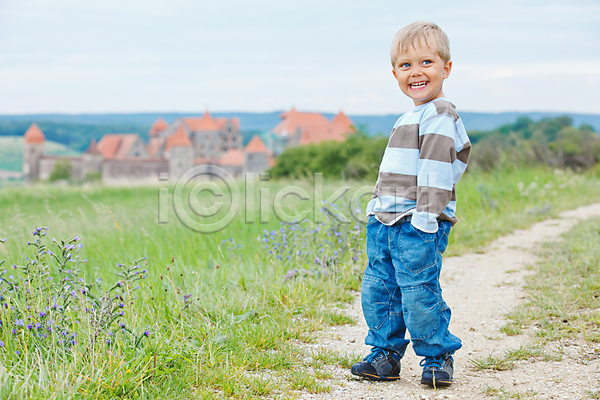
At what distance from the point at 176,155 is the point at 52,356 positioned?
84.2 m

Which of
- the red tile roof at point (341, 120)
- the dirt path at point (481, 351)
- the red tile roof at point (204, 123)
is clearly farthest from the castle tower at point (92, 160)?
the dirt path at point (481, 351)

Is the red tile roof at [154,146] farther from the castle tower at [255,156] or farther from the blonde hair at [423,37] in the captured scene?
the blonde hair at [423,37]

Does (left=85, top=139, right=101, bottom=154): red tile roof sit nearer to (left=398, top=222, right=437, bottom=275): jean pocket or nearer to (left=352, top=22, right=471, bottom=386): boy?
(left=352, top=22, right=471, bottom=386): boy

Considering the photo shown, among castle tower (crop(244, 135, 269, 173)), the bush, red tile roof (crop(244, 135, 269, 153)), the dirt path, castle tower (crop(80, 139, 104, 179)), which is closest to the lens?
the dirt path

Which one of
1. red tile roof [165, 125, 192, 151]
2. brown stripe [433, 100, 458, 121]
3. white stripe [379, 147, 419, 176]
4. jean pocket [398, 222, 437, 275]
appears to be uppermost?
red tile roof [165, 125, 192, 151]

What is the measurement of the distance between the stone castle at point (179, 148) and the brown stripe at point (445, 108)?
247 ft

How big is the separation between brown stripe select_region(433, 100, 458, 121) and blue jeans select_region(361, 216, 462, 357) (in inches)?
20.2

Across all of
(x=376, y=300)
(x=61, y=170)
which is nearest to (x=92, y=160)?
(x=61, y=170)

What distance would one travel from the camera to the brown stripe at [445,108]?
232 centimetres

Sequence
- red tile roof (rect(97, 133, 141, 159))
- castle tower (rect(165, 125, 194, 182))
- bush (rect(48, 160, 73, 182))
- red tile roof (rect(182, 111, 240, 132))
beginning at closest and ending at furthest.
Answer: castle tower (rect(165, 125, 194, 182))
bush (rect(48, 160, 73, 182))
red tile roof (rect(97, 133, 141, 159))
red tile roof (rect(182, 111, 240, 132))

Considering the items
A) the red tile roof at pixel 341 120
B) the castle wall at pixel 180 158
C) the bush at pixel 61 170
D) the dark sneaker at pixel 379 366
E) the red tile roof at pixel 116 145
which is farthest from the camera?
the red tile roof at pixel 116 145

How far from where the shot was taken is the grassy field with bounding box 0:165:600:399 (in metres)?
2.37

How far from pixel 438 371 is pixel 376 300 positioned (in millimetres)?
451

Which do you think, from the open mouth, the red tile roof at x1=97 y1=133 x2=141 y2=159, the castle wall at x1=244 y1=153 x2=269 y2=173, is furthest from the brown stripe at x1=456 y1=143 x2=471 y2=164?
the red tile roof at x1=97 y1=133 x2=141 y2=159
